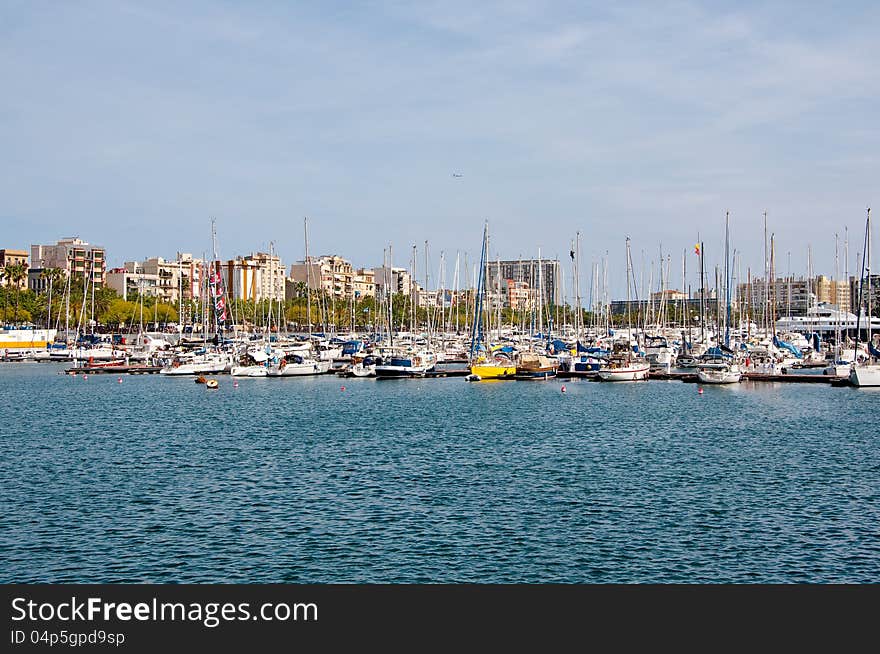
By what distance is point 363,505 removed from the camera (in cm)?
3406

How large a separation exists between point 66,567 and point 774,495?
2378 cm

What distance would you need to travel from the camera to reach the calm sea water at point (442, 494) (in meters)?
26.6

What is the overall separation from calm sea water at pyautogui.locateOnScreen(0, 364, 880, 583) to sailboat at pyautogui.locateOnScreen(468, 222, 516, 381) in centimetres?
2322

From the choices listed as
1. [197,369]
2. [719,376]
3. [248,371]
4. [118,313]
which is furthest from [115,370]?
Result: [118,313]

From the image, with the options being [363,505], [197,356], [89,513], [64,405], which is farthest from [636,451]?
[197,356]

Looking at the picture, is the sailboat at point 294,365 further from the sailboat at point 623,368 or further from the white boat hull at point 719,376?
the white boat hull at point 719,376

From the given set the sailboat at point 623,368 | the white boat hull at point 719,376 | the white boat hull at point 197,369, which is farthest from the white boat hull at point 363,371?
the white boat hull at point 719,376

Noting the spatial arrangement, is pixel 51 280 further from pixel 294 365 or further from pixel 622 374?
pixel 622 374

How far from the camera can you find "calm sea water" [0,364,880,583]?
26625 millimetres

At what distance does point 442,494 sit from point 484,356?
204ft

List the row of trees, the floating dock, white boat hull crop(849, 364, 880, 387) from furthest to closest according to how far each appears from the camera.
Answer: the row of trees → the floating dock → white boat hull crop(849, 364, 880, 387)

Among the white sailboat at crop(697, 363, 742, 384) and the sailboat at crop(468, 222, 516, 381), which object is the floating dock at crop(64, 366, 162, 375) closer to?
the sailboat at crop(468, 222, 516, 381)

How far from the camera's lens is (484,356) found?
322 ft

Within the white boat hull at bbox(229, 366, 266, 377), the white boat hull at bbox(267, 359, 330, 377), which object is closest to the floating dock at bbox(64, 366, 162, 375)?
the white boat hull at bbox(229, 366, 266, 377)
